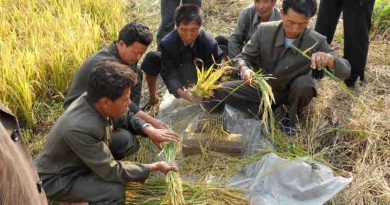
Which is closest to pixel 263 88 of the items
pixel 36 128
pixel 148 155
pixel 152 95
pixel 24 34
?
pixel 148 155

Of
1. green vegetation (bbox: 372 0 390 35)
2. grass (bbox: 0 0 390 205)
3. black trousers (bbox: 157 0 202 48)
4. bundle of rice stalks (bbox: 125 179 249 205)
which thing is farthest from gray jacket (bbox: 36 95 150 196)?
green vegetation (bbox: 372 0 390 35)

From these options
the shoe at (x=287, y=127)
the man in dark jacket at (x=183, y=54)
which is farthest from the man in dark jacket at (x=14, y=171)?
Answer: the shoe at (x=287, y=127)

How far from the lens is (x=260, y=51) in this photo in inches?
133

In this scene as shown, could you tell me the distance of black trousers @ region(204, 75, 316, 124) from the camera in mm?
3135

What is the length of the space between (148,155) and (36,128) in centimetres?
105

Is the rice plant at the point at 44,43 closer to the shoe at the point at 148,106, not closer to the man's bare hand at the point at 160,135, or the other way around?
the shoe at the point at 148,106

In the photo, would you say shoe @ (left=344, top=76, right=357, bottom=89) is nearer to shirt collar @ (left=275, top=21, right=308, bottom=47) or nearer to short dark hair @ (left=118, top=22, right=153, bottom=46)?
shirt collar @ (left=275, top=21, right=308, bottom=47)

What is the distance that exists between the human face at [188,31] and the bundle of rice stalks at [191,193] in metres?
1.20

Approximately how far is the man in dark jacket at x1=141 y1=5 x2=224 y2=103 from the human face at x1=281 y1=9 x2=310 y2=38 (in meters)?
0.62

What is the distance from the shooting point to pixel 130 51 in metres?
2.96

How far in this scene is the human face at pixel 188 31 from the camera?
331cm

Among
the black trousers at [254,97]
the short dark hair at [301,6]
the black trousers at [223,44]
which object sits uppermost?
the short dark hair at [301,6]

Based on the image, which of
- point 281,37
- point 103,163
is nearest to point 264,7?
point 281,37

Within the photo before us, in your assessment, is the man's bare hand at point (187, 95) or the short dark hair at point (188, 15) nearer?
the man's bare hand at point (187, 95)
